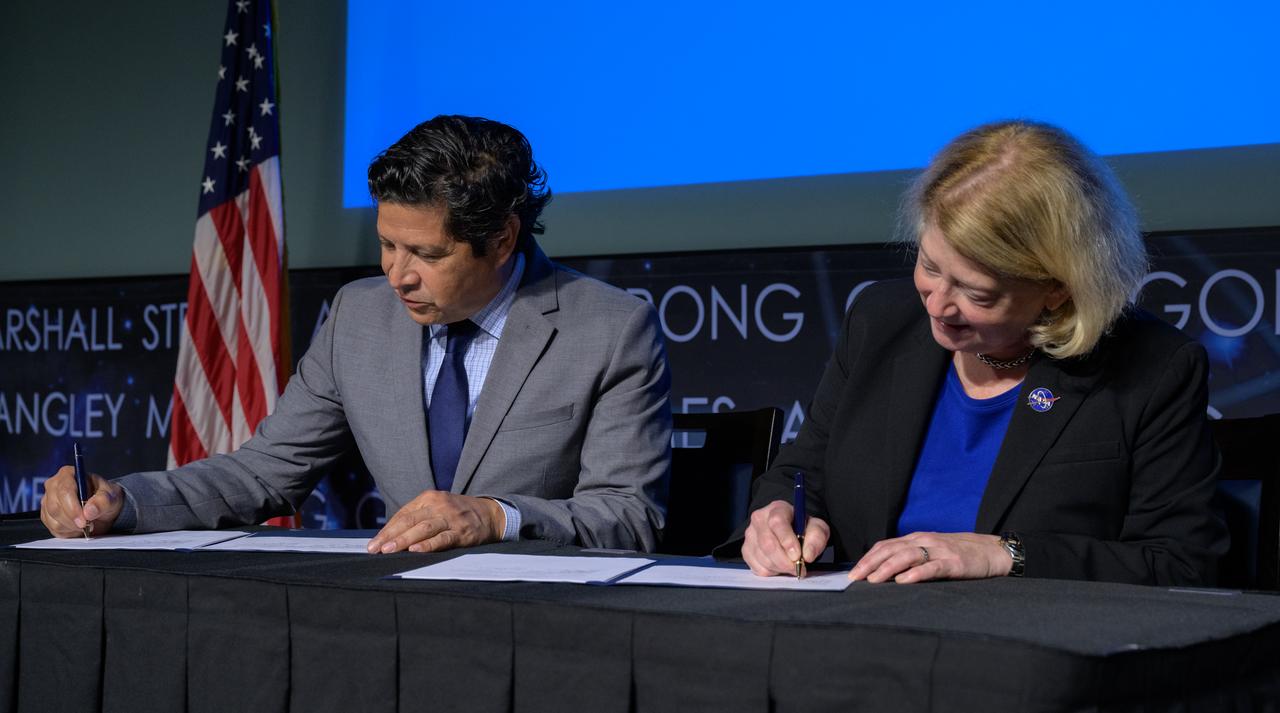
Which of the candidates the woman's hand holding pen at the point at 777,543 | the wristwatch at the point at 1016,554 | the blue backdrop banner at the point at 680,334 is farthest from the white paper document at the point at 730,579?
the blue backdrop banner at the point at 680,334

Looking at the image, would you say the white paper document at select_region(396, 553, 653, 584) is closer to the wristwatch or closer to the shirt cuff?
the shirt cuff

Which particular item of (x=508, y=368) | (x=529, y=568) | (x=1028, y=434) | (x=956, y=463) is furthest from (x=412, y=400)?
(x=1028, y=434)

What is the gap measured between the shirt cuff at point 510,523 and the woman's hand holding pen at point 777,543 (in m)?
0.39

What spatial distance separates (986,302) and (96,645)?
1.13 m

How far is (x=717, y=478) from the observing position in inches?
84.7

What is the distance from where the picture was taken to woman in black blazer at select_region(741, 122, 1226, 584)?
149 centimetres

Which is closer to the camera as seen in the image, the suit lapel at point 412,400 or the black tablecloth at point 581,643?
the black tablecloth at point 581,643

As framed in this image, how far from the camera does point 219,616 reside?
51.5 inches

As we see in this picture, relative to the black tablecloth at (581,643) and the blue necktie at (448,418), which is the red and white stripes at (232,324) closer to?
the blue necktie at (448,418)

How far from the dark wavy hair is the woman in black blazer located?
683 millimetres

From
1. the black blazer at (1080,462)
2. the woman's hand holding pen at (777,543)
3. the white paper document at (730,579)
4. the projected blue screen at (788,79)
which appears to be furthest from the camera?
the projected blue screen at (788,79)

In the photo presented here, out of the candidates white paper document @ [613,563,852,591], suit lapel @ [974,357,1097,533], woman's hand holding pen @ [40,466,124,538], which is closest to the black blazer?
suit lapel @ [974,357,1097,533]

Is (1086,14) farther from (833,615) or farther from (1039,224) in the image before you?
(833,615)

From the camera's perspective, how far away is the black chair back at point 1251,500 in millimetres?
1604
